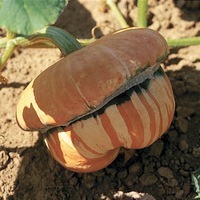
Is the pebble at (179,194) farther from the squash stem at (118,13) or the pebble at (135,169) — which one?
the squash stem at (118,13)

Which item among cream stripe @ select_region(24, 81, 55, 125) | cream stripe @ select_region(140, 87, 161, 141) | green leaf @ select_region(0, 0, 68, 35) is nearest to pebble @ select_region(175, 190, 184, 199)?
cream stripe @ select_region(140, 87, 161, 141)

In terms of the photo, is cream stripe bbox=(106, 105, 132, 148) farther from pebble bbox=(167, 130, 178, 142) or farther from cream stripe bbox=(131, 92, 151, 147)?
pebble bbox=(167, 130, 178, 142)

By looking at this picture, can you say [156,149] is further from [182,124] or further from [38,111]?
[38,111]

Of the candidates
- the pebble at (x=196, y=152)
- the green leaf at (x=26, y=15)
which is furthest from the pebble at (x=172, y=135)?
the green leaf at (x=26, y=15)

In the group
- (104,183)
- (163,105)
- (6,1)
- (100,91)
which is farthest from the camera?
(104,183)

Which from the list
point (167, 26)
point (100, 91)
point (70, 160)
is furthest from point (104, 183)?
point (167, 26)

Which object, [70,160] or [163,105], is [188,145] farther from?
[70,160]

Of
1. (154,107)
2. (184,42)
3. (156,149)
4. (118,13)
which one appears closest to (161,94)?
(154,107)

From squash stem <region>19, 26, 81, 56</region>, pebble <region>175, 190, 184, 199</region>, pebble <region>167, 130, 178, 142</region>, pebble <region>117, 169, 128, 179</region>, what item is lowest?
pebble <region>175, 190, 184, 199</region>
